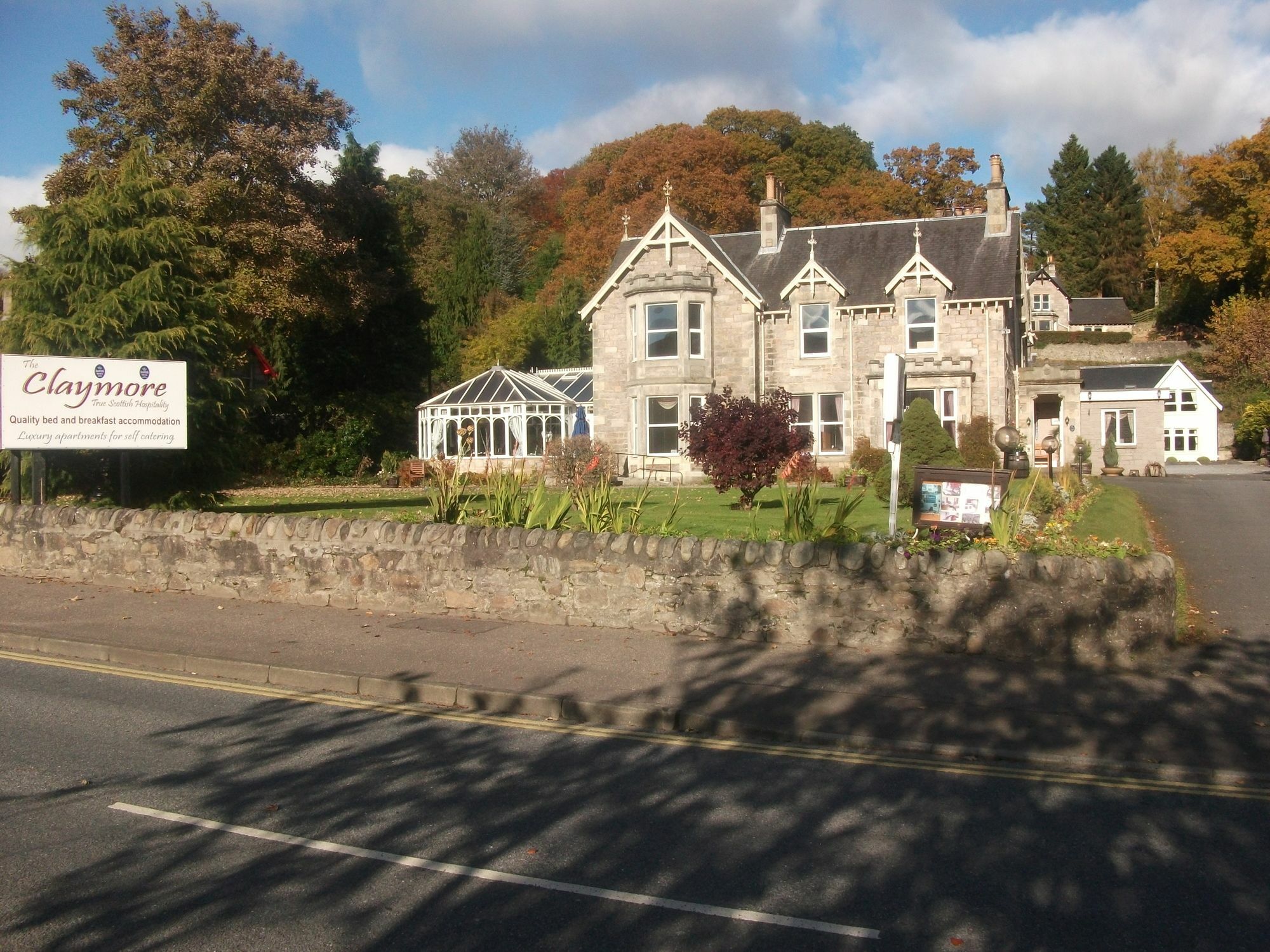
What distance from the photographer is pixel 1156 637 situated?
9.88m

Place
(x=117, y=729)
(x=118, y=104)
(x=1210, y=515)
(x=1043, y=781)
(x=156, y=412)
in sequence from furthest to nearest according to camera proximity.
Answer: (x=118, y=104) → (x=1210, y=515) → (x=156, y=412) → (x=117, y=729) → (x=1043, y=781)

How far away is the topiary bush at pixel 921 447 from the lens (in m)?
25.5

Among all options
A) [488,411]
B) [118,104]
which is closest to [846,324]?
[488,411]

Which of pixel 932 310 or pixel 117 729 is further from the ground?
pixel 932 310

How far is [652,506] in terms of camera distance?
75.9 feet

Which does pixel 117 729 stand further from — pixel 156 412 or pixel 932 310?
pixel 932 310

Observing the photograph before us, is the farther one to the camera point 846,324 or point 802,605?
point 846,324

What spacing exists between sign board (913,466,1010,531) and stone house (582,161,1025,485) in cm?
2291

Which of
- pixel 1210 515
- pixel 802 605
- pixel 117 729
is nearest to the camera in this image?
pixel 117 729

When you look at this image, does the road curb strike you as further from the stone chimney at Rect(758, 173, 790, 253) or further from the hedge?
the hedge

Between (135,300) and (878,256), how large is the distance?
26761 mm

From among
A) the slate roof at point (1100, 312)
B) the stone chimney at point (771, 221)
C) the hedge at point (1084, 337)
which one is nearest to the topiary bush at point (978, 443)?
the stone chimney at point (771, 221)

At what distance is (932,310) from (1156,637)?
27273mm

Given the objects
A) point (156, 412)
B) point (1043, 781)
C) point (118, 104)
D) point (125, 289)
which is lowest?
point (1043, 781)
